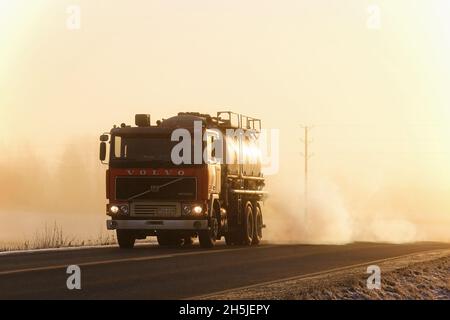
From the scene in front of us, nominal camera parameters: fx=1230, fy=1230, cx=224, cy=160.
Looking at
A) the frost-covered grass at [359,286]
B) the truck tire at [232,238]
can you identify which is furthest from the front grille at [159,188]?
the frost-covered grass at [359,286]

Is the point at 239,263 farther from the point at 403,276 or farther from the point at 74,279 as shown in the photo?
the point at 74,279

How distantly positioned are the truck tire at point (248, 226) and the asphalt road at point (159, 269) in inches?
100.0

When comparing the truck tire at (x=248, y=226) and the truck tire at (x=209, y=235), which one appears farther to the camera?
the truck tire at (x=248, y=226)

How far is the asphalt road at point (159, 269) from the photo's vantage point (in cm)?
1850

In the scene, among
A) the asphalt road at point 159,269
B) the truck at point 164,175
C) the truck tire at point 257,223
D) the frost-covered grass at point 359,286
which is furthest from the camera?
the truck tire at point 257,223

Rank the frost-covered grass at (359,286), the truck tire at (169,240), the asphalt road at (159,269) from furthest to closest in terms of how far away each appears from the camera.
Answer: the truck tire at (169,240), the asphalt road at (159,269), the frost-covered grass at (359,286)

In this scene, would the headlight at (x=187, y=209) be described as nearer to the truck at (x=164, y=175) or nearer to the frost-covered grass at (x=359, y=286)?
the truck at (x=164, y=175)

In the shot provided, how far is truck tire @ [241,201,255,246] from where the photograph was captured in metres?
35.9

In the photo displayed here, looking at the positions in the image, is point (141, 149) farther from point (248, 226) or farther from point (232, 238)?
point (248, 226)

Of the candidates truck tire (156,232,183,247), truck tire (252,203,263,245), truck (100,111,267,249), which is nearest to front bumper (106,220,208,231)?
truck (100,111,267,249)

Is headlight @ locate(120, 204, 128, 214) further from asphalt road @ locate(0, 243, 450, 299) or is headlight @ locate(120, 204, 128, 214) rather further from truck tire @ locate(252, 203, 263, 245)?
truck tire @ locate(252, 203, 263, 245)
